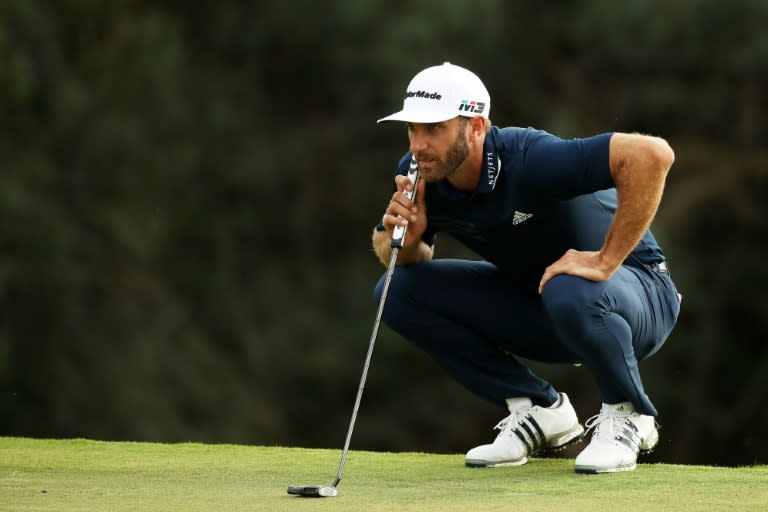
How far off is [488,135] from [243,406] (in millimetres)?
6276

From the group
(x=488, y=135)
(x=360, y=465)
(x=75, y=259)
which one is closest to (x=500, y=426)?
(x=360, y=465)

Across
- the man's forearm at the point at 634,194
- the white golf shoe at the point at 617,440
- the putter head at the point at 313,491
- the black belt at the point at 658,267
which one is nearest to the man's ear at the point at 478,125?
the man's forearm at the point at 634,194

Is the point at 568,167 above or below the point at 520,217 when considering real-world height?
above

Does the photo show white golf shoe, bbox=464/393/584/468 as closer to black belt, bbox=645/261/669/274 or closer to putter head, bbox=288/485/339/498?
black belt, bbox=645/261/669/274

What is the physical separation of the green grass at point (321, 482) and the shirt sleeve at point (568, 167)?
61 centimetres

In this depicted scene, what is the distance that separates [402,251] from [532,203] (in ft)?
1.34

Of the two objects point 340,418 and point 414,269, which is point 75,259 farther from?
point 414,269

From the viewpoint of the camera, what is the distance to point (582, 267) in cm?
318

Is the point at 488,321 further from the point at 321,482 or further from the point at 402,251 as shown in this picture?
the point at 321,482

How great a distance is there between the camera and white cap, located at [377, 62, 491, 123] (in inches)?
128

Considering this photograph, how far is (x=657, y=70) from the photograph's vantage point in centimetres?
902

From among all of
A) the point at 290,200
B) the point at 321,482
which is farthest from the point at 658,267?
the point at 290,200

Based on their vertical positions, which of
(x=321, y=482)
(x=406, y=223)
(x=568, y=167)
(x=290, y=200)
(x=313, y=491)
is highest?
(x=568, y=167)

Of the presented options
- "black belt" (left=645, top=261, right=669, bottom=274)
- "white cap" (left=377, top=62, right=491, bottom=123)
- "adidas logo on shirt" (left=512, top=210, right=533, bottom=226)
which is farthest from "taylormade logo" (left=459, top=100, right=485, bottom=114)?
"black belt" (left=645, top=261, right=669, bottom=274)
